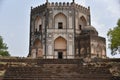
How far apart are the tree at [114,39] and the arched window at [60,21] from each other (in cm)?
1164

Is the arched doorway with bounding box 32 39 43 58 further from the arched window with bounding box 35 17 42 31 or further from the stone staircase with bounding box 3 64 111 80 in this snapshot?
the stone staircase with bounding box 3 64 111 80

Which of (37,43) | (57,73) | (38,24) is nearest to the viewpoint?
(57,73)

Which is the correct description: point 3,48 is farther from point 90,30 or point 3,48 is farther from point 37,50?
point 90,30

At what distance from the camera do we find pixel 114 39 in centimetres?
3117

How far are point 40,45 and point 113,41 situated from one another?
47.2 ft

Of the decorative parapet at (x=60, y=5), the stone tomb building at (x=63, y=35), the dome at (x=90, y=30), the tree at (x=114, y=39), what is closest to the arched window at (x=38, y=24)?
the stone tomb building at (x=63, y=35)

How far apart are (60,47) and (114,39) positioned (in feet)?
41.6

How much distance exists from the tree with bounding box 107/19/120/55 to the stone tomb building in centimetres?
795

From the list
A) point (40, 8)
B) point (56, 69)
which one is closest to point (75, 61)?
point (56, 69)

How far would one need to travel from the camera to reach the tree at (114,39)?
3099cm

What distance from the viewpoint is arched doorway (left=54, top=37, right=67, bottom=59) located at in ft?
138

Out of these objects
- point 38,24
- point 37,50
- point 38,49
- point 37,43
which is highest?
point 38,24

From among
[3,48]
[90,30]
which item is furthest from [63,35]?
[3,48]

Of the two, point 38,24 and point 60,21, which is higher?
point 60,21
